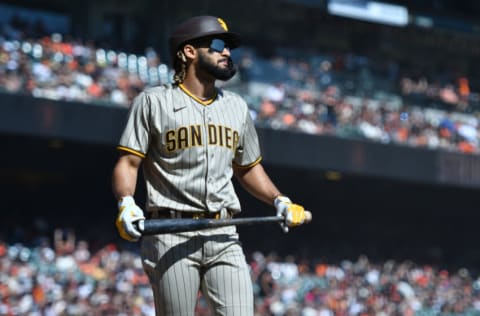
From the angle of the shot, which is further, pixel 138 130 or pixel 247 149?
pixel 247 149

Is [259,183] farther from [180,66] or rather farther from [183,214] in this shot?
[180,66]

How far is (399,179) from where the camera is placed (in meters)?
20.2

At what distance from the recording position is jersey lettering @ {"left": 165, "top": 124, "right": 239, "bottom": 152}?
4691mm

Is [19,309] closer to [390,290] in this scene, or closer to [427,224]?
[390,290]

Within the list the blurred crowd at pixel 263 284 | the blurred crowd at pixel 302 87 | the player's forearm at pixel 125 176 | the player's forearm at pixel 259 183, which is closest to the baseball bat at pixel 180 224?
the player's forearm at pixel 125 176

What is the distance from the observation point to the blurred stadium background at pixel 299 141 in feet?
52.6

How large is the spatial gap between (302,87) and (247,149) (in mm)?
14516

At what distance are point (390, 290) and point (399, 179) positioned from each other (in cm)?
278

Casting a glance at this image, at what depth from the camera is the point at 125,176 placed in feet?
15.2

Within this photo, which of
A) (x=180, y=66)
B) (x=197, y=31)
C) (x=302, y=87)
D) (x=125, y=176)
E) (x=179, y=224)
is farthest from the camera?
(x=302, y=87)

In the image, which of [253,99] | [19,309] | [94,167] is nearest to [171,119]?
[19,309]

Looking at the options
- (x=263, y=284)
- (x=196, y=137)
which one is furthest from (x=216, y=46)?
(x=263, y=284)

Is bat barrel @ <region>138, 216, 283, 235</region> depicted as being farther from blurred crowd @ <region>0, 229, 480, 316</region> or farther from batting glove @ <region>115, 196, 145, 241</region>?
blurred crowd @ <region>0, 229, 480, 316</region>

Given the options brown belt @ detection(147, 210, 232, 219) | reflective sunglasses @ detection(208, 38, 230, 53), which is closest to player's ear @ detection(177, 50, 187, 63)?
reflective sunglasses @ detection(208, 38, 230, 53)
